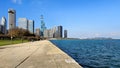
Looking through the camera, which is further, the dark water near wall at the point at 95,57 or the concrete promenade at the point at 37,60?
the dark water near wall at the point at 95,57

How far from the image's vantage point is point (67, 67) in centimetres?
1216

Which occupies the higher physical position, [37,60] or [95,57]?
[37,60]

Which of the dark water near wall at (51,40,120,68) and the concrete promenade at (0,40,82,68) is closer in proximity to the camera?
the concrete promenade at (0,40,82,68)

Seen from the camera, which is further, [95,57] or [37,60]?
[95,57]

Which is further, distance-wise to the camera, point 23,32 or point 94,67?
point 23,32

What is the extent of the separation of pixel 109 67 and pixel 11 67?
10.7 m

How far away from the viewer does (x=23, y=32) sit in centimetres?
19075

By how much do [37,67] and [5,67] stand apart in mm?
2005

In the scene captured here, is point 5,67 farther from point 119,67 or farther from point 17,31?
point 17,31

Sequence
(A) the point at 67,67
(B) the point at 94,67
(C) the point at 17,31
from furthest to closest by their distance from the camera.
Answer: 1. (C) the point at 17,31
2. (B) the point at 94,67
3. (A) the point at 67,67

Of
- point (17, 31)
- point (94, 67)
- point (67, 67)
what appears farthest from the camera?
point (17, 31)

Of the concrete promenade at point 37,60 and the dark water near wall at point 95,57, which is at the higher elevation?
the concrete promenade at point 37,60

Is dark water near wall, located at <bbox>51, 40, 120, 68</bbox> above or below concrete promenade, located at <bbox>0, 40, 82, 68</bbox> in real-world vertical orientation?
below

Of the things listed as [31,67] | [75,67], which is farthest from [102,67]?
[31,67]
